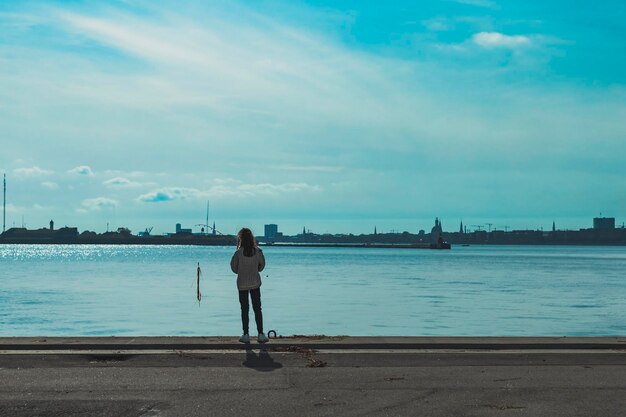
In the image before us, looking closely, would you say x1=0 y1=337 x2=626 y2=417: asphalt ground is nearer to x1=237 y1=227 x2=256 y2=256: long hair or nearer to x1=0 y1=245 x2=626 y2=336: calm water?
x1=237 y1=227 x2=256 y2=256: long hair

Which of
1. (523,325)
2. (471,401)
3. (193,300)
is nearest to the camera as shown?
(471,401)

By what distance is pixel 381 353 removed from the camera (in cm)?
1308

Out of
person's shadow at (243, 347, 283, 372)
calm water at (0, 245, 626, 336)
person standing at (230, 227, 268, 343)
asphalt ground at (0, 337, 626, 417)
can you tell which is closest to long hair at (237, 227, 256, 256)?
person standing at (230, 227, 268, 343)

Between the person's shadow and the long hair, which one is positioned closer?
the person's shadow

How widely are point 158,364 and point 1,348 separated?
9.76 ft

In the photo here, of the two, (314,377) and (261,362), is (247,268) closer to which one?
(261,362)

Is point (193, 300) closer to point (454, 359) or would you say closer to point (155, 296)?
point (155, 296)

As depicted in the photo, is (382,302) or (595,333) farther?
(382,302)

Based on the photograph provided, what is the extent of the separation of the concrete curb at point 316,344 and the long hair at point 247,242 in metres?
1.63

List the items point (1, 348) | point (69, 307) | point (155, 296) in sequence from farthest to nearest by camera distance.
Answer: point (155, 296) < point (69, 307) < point (1, 348)

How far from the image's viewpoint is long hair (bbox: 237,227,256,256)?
14.9 metres

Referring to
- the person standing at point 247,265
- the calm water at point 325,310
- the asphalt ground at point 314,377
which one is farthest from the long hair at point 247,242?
the calm water at point 325,310

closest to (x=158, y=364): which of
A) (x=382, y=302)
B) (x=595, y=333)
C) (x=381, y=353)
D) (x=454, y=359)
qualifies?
(x=381, y=353)

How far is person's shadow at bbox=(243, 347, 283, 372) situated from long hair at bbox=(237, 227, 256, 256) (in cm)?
204
